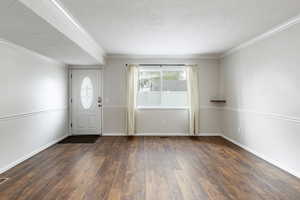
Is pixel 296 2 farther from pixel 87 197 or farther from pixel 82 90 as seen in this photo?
pixel 82 90

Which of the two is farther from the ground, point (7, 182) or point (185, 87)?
point (185, 87)

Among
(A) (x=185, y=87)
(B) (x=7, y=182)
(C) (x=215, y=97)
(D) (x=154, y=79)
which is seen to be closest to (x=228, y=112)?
(C) (x=215, y=97)

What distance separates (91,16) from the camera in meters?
3.01

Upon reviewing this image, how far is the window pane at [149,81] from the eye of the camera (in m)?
6.19

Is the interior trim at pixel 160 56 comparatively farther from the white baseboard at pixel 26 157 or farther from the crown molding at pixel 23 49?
the white baseboard at pixel 26 157

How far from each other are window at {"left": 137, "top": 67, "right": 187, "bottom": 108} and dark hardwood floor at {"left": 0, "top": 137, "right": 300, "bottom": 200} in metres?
1.85

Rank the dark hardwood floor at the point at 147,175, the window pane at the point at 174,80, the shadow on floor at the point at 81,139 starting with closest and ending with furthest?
the dark hardwood floor at the point at 147,175
the shadow on floor at the point at 81,139
the window pane at the point at 174,80

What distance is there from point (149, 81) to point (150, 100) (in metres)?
0.61

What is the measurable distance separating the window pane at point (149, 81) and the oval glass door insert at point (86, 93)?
1.59m

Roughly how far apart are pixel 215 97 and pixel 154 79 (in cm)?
203

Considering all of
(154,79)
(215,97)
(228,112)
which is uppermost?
(154,79)

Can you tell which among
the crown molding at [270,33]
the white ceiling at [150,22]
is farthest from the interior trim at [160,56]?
the white ceiling at [150,22]

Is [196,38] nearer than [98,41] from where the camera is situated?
Yes

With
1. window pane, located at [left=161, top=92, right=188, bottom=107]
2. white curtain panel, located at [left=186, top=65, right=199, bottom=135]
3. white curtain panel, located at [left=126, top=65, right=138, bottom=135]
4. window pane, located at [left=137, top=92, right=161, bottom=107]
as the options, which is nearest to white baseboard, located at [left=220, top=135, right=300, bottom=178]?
white curtain panel, located at [left=186, top=65, right=199, bottom=135]
